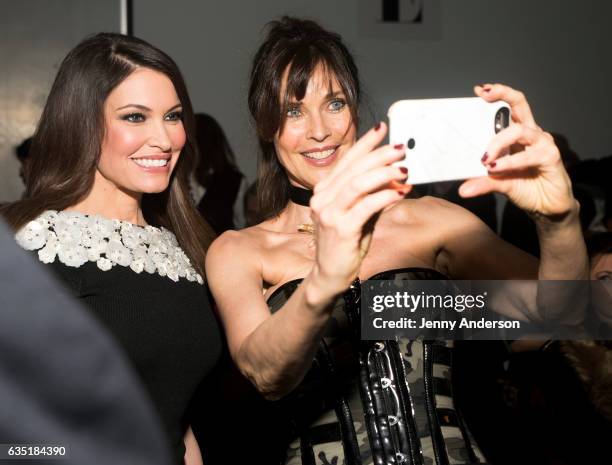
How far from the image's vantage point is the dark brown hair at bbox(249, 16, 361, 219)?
1692 millimetres

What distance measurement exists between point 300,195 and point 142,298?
425mm

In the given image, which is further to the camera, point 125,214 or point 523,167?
point 125,214

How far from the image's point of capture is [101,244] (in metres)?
1.66

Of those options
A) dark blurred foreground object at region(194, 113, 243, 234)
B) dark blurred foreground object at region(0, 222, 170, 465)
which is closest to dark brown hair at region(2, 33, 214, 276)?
dark blurred foreground object at region(0, 222, 170, 465)

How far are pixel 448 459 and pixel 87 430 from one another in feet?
4.02

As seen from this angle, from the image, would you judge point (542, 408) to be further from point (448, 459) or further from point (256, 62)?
point (256, 62)

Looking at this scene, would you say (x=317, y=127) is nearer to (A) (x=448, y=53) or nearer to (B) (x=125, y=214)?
(B) (x=125, y=214)

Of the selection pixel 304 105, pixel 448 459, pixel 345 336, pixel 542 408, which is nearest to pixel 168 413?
pixel 345 336

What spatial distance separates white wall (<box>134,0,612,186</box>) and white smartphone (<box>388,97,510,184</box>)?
2784mm

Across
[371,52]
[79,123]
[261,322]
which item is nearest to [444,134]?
[261,322]

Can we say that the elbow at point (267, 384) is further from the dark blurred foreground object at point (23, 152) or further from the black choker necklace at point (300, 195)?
the dark blurred foreground object at point (23, 152)

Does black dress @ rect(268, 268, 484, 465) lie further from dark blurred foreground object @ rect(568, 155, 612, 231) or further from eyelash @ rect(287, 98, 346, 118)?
dark blurred foreground object @ rect(568, 155, 612, 231)

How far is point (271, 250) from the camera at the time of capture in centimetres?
170

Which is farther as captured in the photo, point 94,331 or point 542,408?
point 542,408
